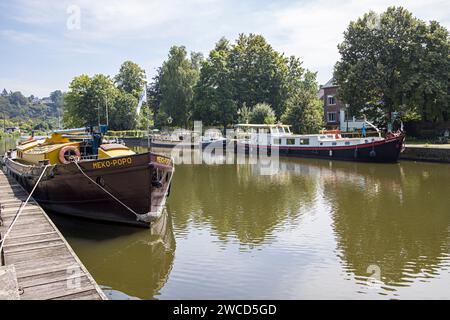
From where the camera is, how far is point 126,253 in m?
11.7

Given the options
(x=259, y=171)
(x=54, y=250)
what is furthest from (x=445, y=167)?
(x=54, y=250)

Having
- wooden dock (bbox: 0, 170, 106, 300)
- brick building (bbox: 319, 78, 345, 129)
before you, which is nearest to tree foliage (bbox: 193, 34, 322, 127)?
→ brick building (bbox: 319, 78, 345, 129)

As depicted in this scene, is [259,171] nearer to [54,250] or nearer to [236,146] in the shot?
[236,146]

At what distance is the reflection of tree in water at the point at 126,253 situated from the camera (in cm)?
958

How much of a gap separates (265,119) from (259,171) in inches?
873

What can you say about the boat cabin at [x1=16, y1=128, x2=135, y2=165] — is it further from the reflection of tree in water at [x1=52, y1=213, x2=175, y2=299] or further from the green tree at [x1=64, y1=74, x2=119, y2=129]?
the green tree at [x1=64, y1=74, x2=119, y2=129]

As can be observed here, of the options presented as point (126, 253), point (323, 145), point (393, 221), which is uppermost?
point (323, 145)

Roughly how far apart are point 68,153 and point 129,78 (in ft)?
267

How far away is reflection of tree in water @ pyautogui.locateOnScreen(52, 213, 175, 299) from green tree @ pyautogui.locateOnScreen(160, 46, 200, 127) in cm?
5680

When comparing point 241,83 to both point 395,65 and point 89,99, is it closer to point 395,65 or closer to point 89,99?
point 395,65

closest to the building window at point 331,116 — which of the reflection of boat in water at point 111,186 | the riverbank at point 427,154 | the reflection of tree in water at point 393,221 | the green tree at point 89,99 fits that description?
the riverbank at point 427,154

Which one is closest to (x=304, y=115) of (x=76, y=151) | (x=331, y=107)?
(x=331, y=107)

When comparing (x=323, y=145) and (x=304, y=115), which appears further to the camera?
(x=304, y=115)
